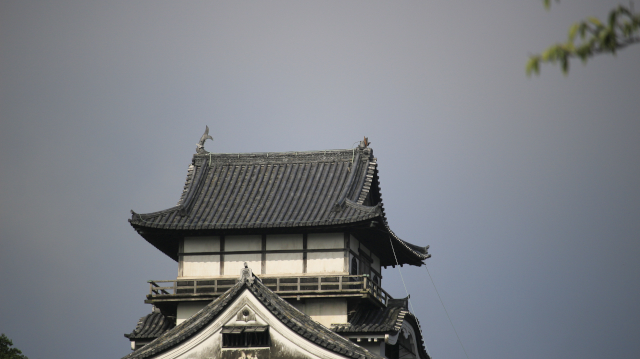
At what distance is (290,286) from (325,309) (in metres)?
1.75

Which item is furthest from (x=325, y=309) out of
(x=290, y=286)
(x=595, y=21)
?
(x=595, y=21)

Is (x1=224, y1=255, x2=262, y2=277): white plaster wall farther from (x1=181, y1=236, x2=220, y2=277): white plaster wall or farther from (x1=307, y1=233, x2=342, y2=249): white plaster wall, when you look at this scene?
(x1=307, y1=233, x2=342, y2=249): white plaster wall

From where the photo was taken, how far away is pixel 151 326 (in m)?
38.1

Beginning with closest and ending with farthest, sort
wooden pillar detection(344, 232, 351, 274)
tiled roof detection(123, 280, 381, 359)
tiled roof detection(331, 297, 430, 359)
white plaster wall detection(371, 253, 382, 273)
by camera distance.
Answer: tiled roof detection(123, 280, 381, 359) < tiled roof detection(331, 297, 430, 359) < wooden pillar detection(344, 232, 351, 274) < white plaster wall detection(371, 253, 382, 273)

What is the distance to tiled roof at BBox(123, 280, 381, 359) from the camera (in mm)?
29797

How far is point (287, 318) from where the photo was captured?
30.3 meters

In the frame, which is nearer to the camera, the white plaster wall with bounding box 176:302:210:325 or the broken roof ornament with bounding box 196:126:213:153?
the white plaster wall with bounding box 176:302:210:325

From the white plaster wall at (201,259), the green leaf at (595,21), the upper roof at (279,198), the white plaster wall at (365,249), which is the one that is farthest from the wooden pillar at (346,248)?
the green leaf at (595,21)

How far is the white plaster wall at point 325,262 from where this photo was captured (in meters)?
36.2

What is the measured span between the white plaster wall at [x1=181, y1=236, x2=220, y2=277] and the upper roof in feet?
1.89

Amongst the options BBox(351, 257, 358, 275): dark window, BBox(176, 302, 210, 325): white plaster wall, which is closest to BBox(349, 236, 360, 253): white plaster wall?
BBox(351, 257, 358, 275): dark window

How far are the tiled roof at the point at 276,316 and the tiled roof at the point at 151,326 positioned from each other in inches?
224

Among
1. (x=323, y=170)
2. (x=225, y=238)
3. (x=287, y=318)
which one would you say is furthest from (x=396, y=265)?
(x=287, y=318)

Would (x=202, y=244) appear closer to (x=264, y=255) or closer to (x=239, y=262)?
(x=239, y=262)
